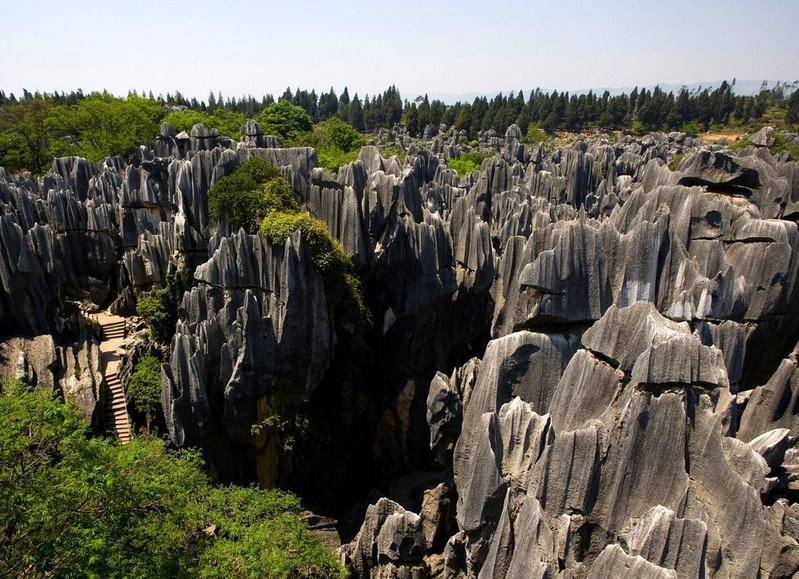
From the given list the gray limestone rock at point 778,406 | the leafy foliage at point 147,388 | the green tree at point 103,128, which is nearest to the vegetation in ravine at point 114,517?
the leafy foliage at point 147,388

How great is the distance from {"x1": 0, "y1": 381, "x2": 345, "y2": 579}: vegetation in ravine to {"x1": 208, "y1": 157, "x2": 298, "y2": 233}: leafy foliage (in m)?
8.14

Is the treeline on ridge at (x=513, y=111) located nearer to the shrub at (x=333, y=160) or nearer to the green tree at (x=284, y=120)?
the green tree at (x=284, y=120)

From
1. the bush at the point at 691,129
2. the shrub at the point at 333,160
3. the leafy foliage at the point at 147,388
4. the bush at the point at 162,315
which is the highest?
the bush at the point at 691,129

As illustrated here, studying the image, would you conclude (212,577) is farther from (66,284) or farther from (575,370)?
(66,284)

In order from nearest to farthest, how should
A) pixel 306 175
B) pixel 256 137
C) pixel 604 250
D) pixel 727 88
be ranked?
pixel 604 250, pixel 306 175, pixel 256 137, pixel 727 88

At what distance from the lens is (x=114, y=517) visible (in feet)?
31.4

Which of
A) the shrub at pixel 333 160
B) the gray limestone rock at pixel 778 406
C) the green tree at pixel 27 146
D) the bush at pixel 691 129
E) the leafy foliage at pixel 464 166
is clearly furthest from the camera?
the bush at pixel 691 129

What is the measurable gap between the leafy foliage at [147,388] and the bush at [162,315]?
5.34ft

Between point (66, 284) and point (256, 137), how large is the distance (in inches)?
842

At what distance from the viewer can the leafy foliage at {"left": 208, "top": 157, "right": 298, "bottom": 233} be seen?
1762 cm

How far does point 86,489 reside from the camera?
353 inches

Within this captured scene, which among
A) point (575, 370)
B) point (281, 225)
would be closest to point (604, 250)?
point (575, 370)

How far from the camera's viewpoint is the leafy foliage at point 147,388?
1705cm

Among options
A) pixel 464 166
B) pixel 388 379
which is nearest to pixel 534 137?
pixel 464 166
